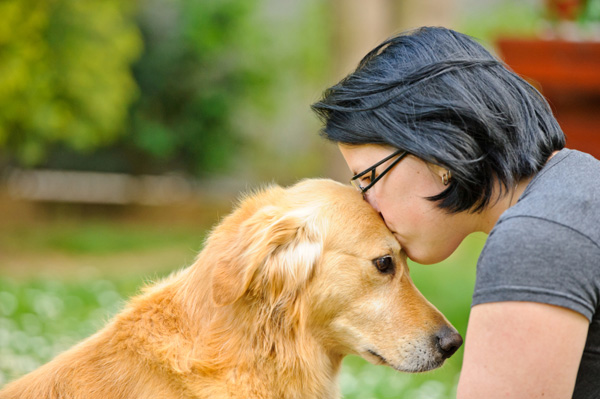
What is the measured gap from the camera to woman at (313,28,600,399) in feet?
6.88

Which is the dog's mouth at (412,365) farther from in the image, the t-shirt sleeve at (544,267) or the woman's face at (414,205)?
the t-shirt sleeve at (544,267)

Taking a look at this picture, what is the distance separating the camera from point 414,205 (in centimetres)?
271

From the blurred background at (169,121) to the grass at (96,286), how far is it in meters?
0.03

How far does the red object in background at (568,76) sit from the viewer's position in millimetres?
5848

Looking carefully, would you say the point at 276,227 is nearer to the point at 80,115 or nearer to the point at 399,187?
the point at 399,187

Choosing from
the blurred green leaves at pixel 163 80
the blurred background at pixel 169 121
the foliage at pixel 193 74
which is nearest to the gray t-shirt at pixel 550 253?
the blurred background at pixel 169 121

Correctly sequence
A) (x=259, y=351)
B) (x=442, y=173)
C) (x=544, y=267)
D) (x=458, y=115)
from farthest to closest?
(x=259, y=351)
(x=442, y=173)
(x=458, y=115)
(x=544, y=267)

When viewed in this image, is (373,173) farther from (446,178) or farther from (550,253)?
(550,253)

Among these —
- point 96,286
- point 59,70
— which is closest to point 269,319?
point 96,286

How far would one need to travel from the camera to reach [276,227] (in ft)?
9.26

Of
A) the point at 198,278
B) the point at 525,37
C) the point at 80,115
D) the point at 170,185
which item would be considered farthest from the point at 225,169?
the point at 198,278

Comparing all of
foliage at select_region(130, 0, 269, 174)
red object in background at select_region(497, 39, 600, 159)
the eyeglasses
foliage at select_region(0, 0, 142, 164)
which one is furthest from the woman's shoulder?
foliage at select_region(130, 0, 269, 174)

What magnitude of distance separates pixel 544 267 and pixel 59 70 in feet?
31.5

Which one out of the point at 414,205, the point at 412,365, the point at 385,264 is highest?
the point at 414,205
